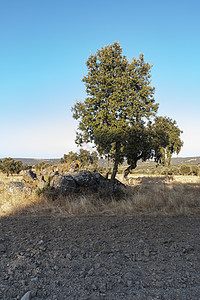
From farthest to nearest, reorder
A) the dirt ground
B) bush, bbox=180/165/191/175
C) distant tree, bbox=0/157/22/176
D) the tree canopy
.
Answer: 1. bush, bbox=180/165/191/175
2. distant tree, bbox=0/157/22/176
3. the tree canopy
4. the dirt ground

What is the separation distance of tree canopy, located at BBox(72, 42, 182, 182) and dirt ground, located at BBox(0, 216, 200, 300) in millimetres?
4054

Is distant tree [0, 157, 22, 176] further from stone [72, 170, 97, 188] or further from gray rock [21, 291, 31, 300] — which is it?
gray rock [21, 291, 31, 300]

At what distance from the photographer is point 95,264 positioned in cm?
338

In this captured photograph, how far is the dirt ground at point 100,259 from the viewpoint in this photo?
264 centimetres

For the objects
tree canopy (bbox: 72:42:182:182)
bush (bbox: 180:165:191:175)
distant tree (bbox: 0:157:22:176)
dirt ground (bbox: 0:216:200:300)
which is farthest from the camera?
bush (bbox: 180:165:191:175)

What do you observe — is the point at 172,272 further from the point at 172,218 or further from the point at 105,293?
the point at 172,218

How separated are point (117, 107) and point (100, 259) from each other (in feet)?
21.6

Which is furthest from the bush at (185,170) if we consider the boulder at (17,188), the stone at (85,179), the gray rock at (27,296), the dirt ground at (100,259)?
the gray rock at (27,296)

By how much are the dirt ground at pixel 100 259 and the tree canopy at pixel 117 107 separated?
4.05m

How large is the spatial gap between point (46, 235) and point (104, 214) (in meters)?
2.59

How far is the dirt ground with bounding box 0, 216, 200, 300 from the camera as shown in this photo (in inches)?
104

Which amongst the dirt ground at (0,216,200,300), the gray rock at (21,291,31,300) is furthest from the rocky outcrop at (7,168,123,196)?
the gray rock at (21,291,31,300)

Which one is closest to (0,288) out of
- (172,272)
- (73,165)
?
(172,272)

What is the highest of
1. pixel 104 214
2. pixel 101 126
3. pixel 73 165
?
pixel 101 126
